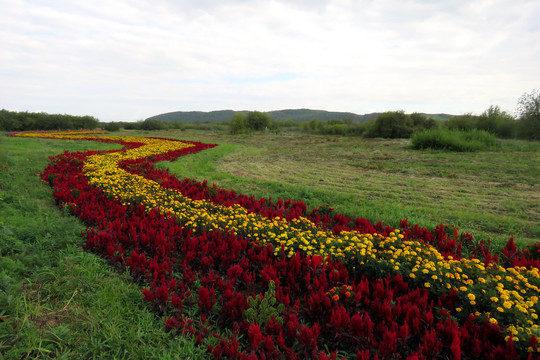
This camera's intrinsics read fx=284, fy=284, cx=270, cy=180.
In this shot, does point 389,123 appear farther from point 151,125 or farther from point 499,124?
point 151,125

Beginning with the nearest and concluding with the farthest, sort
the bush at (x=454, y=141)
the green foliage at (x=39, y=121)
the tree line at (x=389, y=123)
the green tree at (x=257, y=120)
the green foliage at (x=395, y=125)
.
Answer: the bush at (x=454, y=141)
the tree line at (x=389, y=123)
the green foliage at (x=395, y=125)
the green foliage at (x=39, y=121)
the green tree at (x=257, y=120)

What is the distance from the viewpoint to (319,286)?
129 inches

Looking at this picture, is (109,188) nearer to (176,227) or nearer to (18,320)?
(176,227)

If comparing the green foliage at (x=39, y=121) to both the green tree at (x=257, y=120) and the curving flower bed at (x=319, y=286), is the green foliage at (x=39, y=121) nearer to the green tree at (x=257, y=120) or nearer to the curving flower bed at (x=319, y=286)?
the green tree at (x=257, y=120)

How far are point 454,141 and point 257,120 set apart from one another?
135ft

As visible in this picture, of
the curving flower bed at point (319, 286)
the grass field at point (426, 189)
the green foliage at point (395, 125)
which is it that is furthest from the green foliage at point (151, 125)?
the curving flower bed at point (319, 286)

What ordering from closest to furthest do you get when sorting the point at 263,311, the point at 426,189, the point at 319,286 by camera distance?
the point at 263,311, the point at 319,286, the point at 426,189

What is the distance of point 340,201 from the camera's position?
7426 mm

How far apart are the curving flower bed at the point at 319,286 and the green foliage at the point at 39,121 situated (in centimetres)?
4653

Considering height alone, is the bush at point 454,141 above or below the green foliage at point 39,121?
below

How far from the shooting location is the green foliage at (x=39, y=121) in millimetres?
38750

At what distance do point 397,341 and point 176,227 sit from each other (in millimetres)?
3454

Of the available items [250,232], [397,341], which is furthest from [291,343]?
[250,232]

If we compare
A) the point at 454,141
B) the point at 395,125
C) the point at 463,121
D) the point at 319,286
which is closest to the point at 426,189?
the point at 319,286
